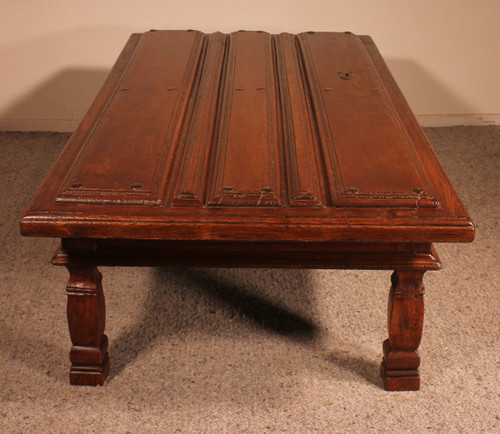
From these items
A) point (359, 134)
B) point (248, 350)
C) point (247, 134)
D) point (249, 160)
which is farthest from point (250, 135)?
point (248, 350)

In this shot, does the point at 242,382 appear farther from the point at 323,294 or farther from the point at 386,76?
the point at 386,76

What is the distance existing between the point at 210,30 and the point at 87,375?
5.37ft

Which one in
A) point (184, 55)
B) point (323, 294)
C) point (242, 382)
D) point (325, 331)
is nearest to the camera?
point (242, 382)

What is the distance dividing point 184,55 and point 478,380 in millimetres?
1239

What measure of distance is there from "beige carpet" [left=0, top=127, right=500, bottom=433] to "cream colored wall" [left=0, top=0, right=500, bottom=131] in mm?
856

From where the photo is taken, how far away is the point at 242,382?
1.74m

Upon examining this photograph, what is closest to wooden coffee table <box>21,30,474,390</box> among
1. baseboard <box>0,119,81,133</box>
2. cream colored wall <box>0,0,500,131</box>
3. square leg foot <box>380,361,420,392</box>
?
square leg foot <box>380,361,420,392</box>

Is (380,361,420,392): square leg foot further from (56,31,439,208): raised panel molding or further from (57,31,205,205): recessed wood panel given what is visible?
(57,31,205,205): recessed wood panel

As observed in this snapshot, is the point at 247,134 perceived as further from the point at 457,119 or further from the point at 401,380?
the point at 457,119

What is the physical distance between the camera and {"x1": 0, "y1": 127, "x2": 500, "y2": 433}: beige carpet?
165cm

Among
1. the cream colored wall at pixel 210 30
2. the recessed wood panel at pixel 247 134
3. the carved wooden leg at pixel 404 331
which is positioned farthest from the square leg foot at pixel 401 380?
the cream colored wall at pixel 210 30

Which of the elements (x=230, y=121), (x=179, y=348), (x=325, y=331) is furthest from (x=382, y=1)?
(x=179, y=348)

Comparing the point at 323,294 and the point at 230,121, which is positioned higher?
the point at 230,121

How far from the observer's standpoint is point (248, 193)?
1532 mm
